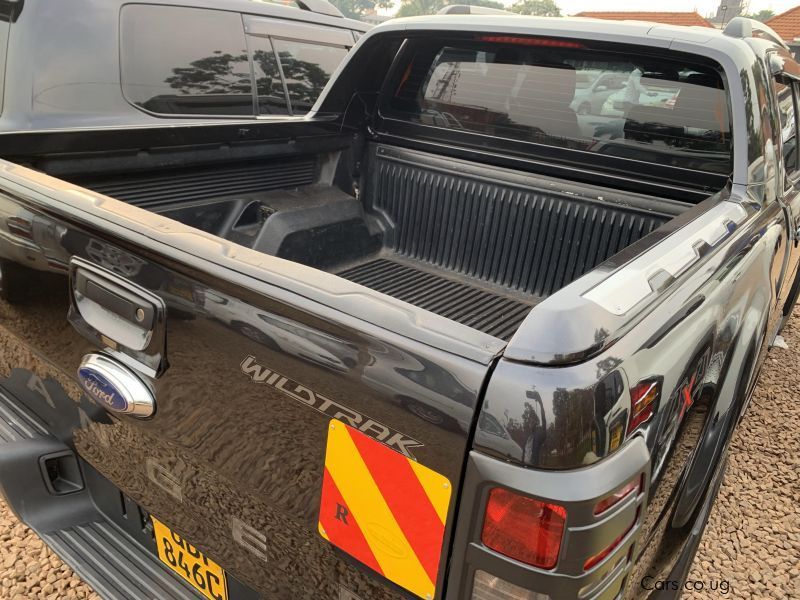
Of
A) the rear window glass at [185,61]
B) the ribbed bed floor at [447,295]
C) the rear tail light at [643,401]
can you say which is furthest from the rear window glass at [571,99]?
the rear tail light at [643,401]

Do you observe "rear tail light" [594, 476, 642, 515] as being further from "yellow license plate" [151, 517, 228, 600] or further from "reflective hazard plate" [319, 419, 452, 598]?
"yellow license plate" [151, 517, 228, 600]

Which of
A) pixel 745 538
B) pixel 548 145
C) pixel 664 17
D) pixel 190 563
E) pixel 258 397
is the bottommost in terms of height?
pixel 745 538

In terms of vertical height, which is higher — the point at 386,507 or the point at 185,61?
the point at 185,61

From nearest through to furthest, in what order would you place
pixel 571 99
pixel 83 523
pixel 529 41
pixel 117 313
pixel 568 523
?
pixel 568 523, pixel 117 313, pixel 83 523, pixel 529 41, pixel 571 99

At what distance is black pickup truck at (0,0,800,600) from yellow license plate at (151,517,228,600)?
0.6 inches

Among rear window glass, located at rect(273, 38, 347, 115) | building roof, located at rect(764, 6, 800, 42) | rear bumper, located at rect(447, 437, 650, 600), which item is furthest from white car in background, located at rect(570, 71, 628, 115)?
building roof, located at rect(764, 6, 800, 42)

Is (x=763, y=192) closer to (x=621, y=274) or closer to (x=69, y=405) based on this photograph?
(x=621, y=274)

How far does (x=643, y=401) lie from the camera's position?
1.03 meters

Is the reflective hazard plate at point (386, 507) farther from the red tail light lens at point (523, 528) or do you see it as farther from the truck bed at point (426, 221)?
the truck bed at point (426, 221)

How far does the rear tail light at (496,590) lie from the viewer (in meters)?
0.99

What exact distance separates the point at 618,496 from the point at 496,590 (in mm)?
248

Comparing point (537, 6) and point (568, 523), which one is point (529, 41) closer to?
point (568, 523)

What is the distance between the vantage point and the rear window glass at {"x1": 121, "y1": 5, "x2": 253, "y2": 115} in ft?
10.4

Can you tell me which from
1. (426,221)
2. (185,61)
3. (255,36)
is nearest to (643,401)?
(426,221)
